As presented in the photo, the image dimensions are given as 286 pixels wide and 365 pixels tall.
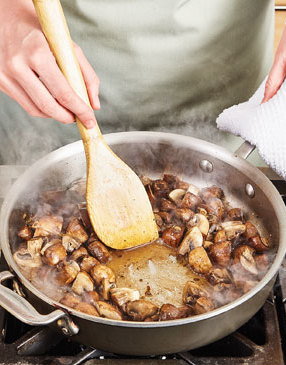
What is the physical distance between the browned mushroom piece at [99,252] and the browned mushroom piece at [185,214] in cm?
20

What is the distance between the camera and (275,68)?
1124mm

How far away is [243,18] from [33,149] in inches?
29.2

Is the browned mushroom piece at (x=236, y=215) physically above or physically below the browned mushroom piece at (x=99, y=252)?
above

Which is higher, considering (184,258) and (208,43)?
(208,43)

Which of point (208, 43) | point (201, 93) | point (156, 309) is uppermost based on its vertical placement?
point (208, 43)

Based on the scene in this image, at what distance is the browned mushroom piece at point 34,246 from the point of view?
3.54ft

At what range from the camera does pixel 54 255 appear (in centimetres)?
105

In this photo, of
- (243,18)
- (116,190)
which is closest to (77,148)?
(116,190)

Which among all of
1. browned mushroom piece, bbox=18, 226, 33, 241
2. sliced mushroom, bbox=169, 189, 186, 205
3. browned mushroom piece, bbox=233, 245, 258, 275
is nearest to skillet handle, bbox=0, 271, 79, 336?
browned mushroom piece, bbox=18, 226, 33, 241

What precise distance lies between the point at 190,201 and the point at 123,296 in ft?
1.13

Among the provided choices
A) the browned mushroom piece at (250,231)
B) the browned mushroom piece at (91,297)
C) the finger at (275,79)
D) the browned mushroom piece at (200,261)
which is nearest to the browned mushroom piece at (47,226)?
the browned mushroom piece at (91,297)

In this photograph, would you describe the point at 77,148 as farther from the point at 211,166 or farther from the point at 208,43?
the point at 208,43

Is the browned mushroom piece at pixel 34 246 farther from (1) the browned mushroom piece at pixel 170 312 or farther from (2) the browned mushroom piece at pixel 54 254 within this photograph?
(1) the browned mushroom piece at pixel 170 312

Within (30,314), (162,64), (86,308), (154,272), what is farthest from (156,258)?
(162,64)
